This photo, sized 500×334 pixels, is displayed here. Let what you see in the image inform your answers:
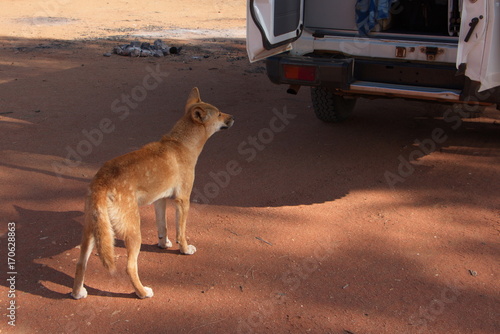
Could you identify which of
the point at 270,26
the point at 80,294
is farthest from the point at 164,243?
the point at 270,26

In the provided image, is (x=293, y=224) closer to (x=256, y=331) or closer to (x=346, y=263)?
(x=346, y=263)

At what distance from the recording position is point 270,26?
5.41 m

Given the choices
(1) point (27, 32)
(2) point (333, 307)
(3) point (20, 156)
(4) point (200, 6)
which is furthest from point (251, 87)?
(4) point (200, 6)

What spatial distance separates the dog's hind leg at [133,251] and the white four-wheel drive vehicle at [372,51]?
2446 millimetres

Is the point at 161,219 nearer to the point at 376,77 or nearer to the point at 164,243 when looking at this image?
the point at 164,243

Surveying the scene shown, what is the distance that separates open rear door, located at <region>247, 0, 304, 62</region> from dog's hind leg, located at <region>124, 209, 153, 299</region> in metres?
2.43

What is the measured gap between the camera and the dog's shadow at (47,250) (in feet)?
12.8

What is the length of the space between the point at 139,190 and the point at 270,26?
2453 millimetres

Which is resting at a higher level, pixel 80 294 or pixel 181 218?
pixel 181 218

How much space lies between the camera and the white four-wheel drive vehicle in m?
4.80

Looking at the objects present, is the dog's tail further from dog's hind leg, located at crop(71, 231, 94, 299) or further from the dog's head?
the dog's head

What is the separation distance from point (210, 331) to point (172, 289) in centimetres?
57

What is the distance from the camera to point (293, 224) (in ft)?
15.8

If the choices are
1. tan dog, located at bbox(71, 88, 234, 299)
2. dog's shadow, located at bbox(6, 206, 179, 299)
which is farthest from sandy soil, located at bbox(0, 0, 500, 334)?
tan dog, located at bbox(71, 88, 234, 299)
